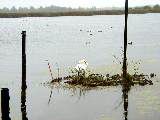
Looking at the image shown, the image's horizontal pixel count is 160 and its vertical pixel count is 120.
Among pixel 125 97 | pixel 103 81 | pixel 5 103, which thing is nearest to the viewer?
pixel 5 103

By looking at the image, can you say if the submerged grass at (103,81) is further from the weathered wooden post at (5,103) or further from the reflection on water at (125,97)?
the weathered wooden post at (5,103)

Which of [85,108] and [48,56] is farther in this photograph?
[48,56]

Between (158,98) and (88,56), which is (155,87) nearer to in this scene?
(158,98)

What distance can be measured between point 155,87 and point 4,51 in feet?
111

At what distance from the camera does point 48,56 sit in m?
49.9

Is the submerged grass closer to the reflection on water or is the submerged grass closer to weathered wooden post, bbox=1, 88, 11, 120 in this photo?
the reflection on water

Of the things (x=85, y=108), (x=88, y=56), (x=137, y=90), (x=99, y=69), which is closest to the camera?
(x=85, y=108)

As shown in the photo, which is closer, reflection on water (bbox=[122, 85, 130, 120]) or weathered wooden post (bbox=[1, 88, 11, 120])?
weathered wooden post (bbox=[1, 88, 11, 120])

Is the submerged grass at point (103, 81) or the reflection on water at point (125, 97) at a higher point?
the submerged grass at point (103, 81)

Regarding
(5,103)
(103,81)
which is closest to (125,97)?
(103,81)

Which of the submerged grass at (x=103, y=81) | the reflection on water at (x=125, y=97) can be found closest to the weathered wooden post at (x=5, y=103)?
the reflection on water at (x=125, y=97)

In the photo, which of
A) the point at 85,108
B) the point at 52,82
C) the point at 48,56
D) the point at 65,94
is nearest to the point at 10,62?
the point at 48,56

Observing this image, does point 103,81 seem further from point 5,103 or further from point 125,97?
point 5,103

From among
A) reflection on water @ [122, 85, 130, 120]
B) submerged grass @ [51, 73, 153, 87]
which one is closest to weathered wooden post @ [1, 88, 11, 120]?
reflection on water @ [122, 85, 130, 120]
